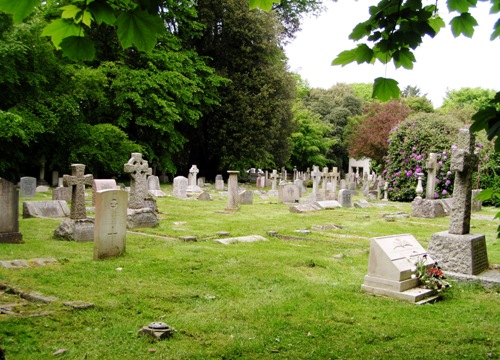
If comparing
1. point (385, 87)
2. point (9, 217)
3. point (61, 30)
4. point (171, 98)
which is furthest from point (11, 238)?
point (171, 98)

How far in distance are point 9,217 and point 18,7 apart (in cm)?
841

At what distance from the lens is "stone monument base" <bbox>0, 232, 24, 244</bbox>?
9.55 m

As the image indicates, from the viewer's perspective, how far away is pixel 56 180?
28453 millimetres

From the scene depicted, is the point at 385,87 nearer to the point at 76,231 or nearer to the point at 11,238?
the point at 76,231

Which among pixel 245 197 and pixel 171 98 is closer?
pixel 245 197

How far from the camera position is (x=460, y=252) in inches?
317

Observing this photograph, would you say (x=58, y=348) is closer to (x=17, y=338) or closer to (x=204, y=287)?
(x=17, y=338)

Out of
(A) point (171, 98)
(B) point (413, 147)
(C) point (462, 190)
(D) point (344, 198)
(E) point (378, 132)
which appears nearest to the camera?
(C) point (462, 190)

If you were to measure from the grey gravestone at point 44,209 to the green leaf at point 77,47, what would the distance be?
12.7 metres

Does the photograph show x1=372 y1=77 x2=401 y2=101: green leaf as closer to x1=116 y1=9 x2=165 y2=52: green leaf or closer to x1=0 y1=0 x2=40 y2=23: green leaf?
x1=116 y1=9 x2=165 y2=52: green leaf

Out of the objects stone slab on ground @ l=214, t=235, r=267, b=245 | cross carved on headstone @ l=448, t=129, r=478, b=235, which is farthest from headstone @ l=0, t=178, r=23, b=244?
cross carved on headstone @ l=448, t=129, r=478, b=235

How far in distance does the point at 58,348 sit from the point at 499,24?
4.58 metres

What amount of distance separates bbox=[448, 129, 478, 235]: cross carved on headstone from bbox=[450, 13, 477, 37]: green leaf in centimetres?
494

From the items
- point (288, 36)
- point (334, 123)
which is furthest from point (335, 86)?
point (288, 36)
